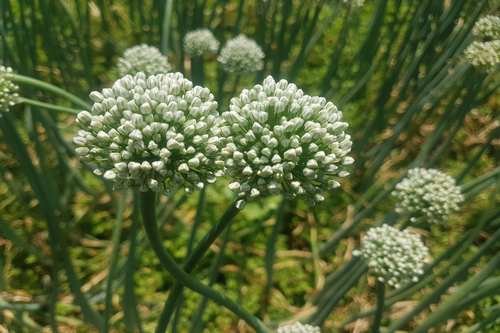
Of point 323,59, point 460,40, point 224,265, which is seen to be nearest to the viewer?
point 460,40

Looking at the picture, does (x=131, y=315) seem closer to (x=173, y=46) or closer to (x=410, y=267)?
(x=410, y=267)

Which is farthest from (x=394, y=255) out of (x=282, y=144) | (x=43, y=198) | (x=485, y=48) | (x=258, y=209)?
(x=258, y=209)

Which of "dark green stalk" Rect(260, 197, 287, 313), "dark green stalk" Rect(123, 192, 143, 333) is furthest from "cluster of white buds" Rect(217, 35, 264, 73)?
"dark green stalk" Rect(123, 192, 143, 333)

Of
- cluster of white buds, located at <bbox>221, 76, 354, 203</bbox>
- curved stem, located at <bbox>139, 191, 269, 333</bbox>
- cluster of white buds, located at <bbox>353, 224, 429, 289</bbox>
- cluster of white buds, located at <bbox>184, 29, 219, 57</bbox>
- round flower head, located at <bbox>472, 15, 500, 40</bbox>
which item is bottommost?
cluster of white buds, located at <bbox>353, 224, 429, 289</bbox>

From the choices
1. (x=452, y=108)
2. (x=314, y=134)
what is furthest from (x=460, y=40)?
(x=314, y=134)

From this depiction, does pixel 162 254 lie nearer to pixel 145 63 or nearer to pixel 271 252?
pixel 145 63

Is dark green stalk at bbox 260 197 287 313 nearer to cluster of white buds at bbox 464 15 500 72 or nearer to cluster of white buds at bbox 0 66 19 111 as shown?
cluster of white buds at bbox 464 15 500 72
